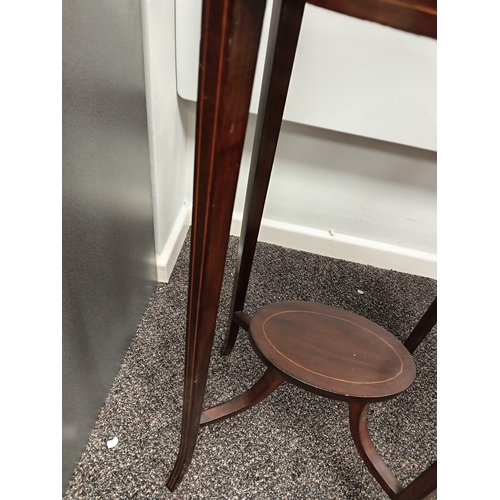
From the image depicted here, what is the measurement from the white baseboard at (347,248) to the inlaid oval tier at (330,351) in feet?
1.94

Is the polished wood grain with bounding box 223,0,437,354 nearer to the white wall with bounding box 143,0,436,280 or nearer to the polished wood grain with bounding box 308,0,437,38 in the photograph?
the polished wood grain with bounding box 308,0,437,38

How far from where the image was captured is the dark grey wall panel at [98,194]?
568 mm

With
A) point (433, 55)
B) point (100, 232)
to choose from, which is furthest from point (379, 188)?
point (100, 232)

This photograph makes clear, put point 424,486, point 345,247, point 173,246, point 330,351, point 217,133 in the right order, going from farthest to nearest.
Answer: point 345,247, point 173,246, point 330,351, point 424,486, point 217,133

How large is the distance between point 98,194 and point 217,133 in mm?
415

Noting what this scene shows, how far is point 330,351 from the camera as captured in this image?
Result: 0.68m

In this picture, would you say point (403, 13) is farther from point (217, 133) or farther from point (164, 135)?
point (164, 135)

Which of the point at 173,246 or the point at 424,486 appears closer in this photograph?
the point at 424,486

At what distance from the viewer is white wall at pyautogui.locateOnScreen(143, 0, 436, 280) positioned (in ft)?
3.63

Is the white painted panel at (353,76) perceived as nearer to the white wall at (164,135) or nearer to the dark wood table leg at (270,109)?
the white wall at (164,135)

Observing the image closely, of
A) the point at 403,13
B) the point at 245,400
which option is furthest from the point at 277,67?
the point at 245,400

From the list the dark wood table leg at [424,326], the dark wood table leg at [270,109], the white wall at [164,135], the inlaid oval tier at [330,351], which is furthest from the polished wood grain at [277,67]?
the dark wood table leg at [424,326]

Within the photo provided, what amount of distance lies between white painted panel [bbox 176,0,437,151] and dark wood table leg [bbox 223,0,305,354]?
342 mm
